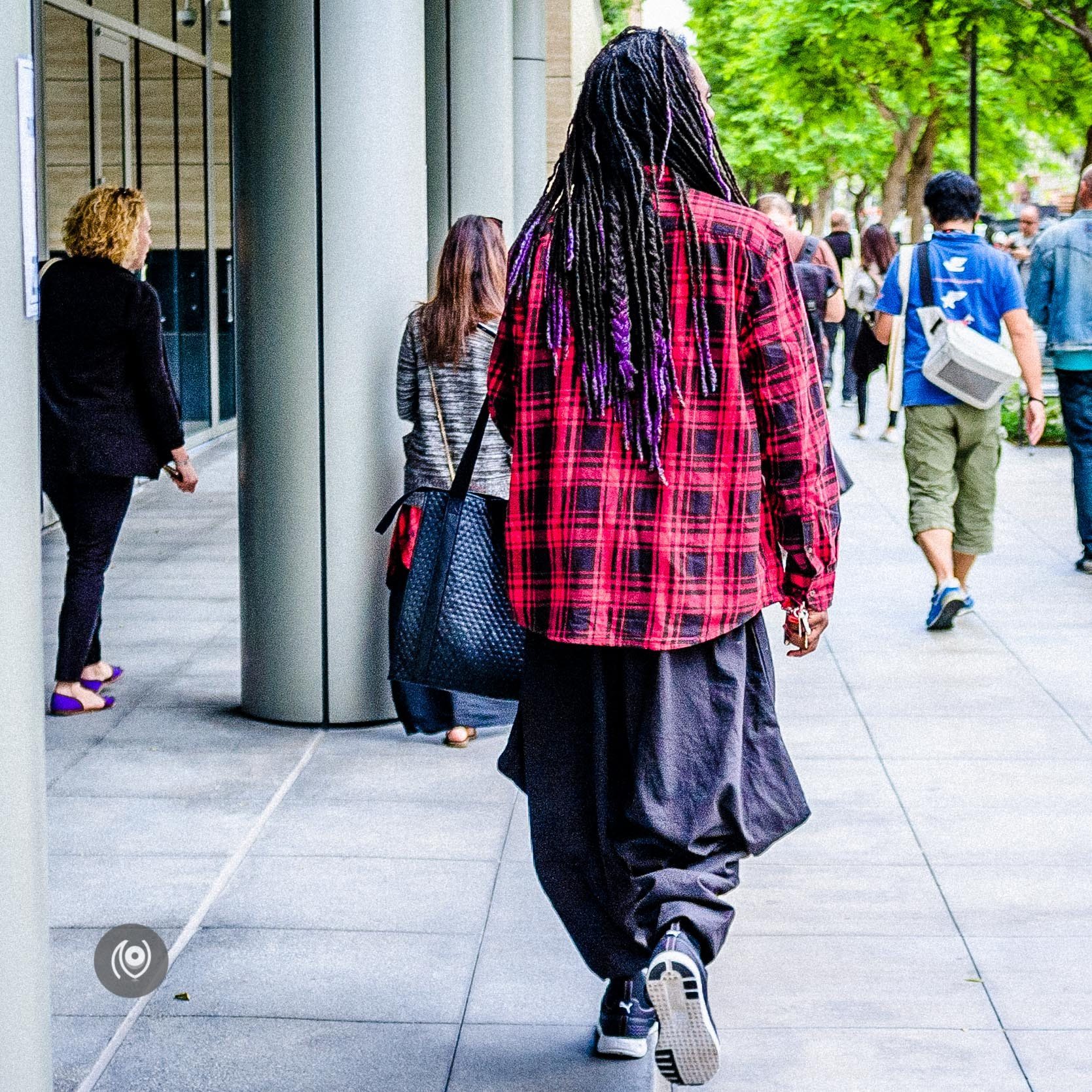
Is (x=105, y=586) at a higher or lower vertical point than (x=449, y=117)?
lower

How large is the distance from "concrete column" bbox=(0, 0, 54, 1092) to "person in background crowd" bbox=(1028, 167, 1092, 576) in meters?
7.80

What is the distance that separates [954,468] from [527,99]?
7212 mm

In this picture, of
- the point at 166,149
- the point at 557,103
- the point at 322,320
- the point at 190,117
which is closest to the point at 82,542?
the point at 322,320

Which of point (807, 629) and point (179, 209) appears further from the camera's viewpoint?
point (179, 209)

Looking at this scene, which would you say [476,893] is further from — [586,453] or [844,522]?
[844,522]

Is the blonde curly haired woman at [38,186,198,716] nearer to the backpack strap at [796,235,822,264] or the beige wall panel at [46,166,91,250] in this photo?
the beige wall panel at [46,166,91,250]

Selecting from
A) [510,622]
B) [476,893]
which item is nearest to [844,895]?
[476,893]

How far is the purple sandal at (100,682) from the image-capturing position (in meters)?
7.12

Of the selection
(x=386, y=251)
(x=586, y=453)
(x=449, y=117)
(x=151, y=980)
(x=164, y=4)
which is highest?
(x=164, y=4)

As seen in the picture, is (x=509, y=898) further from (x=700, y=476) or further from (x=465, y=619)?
(x=700, y=476)

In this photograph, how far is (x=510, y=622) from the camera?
4.12m

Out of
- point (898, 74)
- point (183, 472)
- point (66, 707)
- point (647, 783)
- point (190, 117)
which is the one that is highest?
point (898, 74)

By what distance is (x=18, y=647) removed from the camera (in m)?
2.53

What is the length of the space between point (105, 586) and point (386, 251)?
396cm
